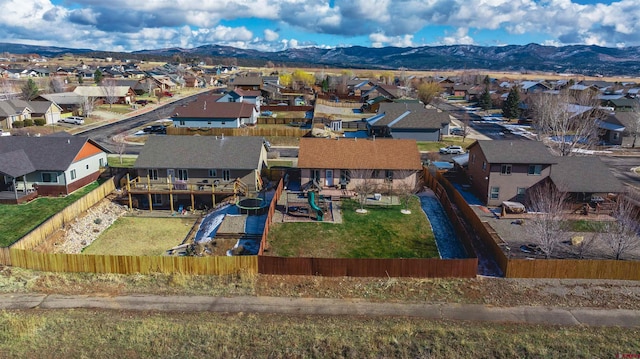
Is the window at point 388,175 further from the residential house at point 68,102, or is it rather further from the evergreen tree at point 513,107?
the residential house at point 68,102

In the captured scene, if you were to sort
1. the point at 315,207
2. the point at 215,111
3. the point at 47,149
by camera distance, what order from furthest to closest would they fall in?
the point at 215,111, the point at 47,149, the point at 315,207

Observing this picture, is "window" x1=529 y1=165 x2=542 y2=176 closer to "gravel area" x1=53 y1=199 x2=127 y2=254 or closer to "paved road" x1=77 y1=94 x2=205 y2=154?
"gravel area" x1=53 y1=199 x2=127 y2=254

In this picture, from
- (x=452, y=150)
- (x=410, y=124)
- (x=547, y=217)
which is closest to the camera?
(x=547, y=217)

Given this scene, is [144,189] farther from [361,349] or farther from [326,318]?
[361,349]

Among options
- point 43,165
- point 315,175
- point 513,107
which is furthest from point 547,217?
point 513,107

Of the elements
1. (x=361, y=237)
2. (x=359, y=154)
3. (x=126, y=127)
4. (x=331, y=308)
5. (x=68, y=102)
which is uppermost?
(x=68, y=102)

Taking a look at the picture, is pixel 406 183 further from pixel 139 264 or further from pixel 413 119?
pixel 413 119

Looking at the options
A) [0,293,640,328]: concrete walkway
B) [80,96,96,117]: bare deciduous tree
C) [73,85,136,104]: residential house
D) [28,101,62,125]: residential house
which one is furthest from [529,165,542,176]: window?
[73,85,136,104]: residential house
